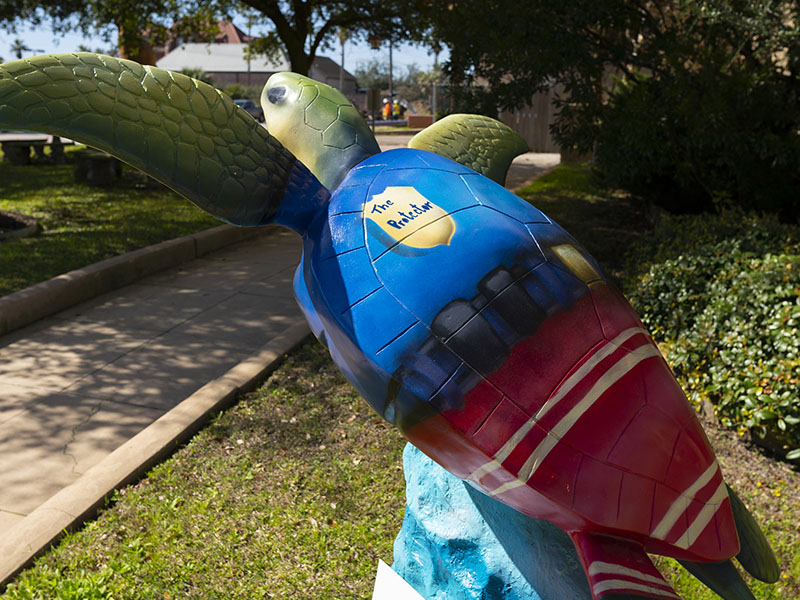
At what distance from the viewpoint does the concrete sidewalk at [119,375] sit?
326 centimetres

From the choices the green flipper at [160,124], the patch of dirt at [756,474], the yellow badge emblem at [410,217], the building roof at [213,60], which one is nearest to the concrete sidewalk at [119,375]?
the green flipper at [160,124]

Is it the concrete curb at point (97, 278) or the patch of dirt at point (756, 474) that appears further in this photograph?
the concrete curb at point (97, 278)

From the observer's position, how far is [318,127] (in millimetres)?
1959

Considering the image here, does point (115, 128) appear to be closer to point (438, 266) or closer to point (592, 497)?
point (438, 266)

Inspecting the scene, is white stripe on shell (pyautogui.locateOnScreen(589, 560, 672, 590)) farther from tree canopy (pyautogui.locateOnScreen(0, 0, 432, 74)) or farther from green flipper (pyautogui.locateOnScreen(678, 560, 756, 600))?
tree canopy (pyautogui.locateOnScreen(0, 0, 432, 74))

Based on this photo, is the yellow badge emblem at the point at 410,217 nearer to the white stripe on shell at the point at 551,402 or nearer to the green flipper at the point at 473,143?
the white stripe on shell at the point at 551,402

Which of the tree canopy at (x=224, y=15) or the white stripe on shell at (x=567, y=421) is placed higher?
the tree canopy at (x=224, y=15)

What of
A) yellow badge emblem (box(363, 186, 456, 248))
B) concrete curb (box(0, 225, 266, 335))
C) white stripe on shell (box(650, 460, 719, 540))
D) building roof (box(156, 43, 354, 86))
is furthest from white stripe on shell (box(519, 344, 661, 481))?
building roof (box(156, 43, 354, 86))

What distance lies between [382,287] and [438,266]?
0.46 ft

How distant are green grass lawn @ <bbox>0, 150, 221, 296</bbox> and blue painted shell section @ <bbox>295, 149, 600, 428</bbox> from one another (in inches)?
204

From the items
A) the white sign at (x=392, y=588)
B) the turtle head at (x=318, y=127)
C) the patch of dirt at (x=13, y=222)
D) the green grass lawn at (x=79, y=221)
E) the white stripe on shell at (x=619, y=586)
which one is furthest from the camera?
the patch of dirt at (x=13, y=222)

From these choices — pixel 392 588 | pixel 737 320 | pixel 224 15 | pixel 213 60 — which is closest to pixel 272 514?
pixel 392 588

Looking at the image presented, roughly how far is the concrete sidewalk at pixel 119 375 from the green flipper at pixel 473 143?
91.0 inches

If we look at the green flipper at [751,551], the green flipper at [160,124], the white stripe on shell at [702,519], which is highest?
the green flipper at [160,124]
